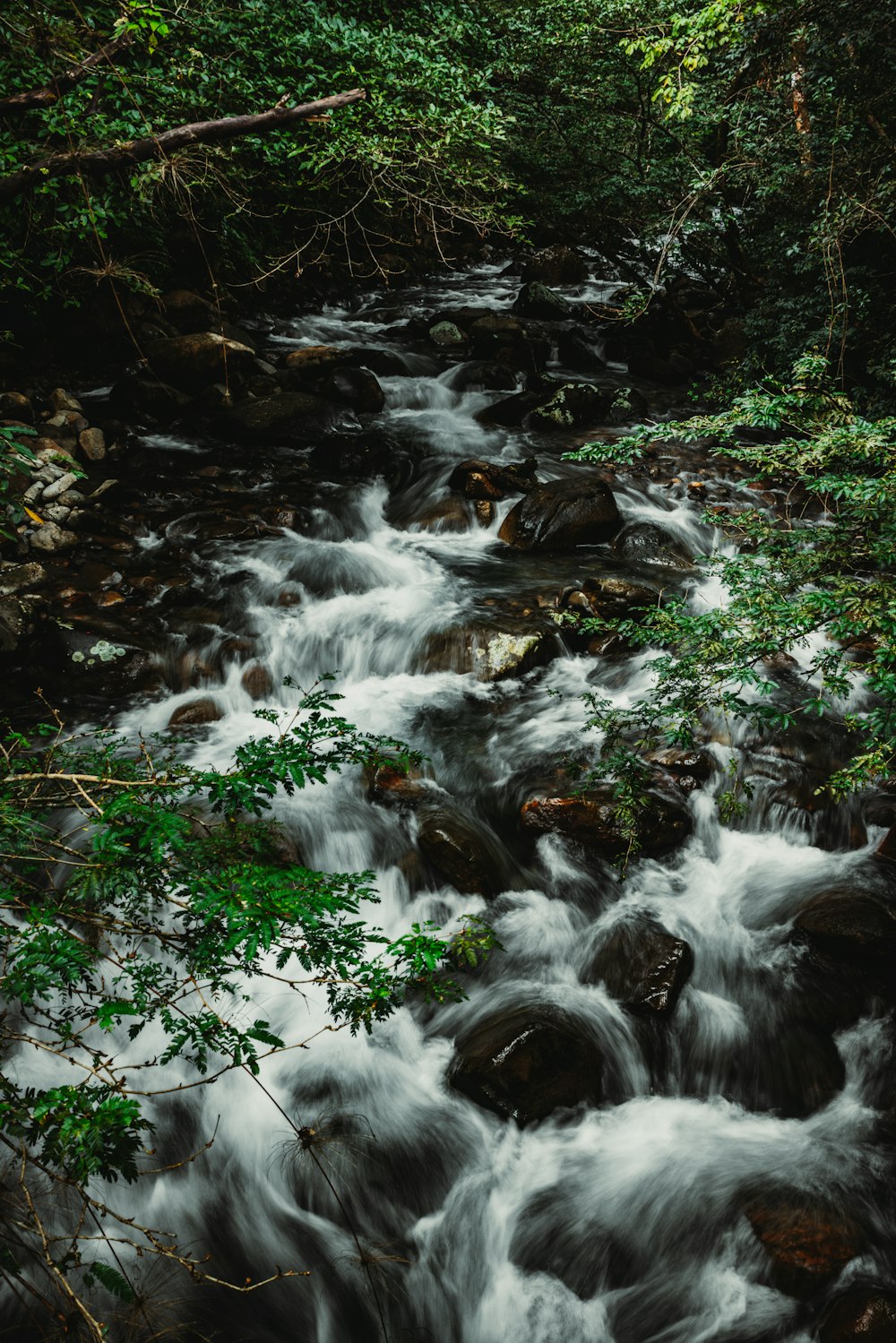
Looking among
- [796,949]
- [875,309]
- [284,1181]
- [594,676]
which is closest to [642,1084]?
[796,949]

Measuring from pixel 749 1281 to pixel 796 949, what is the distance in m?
1.89

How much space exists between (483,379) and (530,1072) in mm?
11356

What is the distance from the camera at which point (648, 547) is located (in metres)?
8.64

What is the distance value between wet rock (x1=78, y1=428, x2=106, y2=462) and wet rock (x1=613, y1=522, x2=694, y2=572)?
638 centimetres

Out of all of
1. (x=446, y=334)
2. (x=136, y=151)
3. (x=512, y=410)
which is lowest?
(x=512, y=410)

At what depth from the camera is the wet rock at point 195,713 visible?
20.8ft

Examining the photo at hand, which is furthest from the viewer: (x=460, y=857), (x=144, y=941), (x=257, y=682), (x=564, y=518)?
(x=564, y=518)

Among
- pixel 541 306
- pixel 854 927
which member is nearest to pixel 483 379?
pixel 541 306

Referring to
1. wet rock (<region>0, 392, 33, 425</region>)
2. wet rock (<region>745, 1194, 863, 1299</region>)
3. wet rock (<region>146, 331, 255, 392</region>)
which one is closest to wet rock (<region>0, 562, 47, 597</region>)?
wet rock (<region>0, 392, 33, 425</region>)

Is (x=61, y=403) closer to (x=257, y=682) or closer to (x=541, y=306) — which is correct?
(x=257, y=682)

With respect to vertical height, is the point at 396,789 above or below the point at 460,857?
above

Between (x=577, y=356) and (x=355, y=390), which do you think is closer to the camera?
(x=355, y=390)

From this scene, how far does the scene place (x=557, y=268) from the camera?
18281mm

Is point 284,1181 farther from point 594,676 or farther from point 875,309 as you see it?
point 875,309
